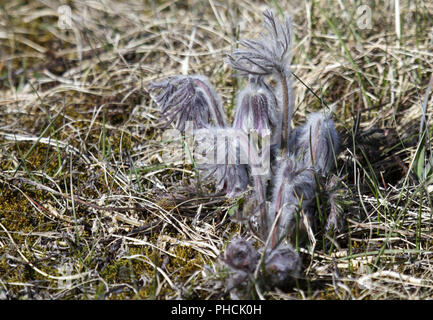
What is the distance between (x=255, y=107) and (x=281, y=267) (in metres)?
0.75

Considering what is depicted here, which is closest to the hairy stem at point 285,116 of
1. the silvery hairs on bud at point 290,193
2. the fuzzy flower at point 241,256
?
the silvery hairs on bud at point 290,193

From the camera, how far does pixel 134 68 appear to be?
3.82 meters

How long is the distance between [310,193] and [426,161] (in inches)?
34.6

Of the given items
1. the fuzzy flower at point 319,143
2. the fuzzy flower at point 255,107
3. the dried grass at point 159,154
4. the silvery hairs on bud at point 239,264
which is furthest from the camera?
the fuzzy flower at point 319,143

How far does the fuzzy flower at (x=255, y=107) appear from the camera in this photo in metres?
2.41

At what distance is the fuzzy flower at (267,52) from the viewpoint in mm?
2330

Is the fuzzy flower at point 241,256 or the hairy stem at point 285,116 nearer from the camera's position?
the fuzzy flower at point 241,256

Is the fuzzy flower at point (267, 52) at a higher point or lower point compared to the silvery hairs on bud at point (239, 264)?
higher

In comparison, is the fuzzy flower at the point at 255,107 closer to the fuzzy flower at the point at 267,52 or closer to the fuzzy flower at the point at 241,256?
the fuzzy flower at the point at 267,52

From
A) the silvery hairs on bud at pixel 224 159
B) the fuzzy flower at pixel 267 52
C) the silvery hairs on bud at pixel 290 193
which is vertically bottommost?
the silvery hairs on bud at pixel 290 193

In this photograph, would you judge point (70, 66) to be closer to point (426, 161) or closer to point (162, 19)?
point (162, 19)

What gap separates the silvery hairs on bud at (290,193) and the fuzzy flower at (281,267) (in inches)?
5.2

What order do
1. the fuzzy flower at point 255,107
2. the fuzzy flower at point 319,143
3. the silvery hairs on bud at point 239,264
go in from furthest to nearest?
1. the fuzzy flower at point 319,143
2. the fuzzy flower at point 255,107
3. the silvery hairs on bud at point 239,264

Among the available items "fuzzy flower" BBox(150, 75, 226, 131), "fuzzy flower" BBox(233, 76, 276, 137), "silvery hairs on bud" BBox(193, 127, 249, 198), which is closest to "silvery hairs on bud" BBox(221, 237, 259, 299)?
"silvery hairs on bud" BBox(193, 127, 249, 198)
